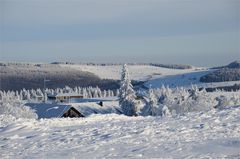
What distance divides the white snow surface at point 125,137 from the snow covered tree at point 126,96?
34214 mm

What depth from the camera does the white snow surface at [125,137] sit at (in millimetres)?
13719

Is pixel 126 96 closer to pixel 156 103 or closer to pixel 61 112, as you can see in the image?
pixel 156 103

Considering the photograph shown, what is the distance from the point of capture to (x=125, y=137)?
53.4 feet

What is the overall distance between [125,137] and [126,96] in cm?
4043

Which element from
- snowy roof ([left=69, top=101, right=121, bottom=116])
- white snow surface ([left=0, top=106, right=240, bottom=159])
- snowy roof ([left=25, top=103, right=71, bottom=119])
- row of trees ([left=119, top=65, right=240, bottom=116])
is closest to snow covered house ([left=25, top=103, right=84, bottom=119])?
snowy roof ([left=25, top=103, right=71, bottom=119])

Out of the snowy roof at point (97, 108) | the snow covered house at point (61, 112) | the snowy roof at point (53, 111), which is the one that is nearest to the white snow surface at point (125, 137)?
the snow covered house at point (61, 112)

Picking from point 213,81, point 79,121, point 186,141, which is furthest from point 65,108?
point 213,81

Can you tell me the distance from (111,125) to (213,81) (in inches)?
6662

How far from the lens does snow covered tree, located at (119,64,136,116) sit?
56250mm

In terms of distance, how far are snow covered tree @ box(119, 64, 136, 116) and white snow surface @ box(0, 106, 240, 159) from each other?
3421 cm

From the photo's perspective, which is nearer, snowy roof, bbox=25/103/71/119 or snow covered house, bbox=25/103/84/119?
snow covered house, bbox=25/103/84/119

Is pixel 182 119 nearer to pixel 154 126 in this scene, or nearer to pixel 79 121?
pixel 154 126

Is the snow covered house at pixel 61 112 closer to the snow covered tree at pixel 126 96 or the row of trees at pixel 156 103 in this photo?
the snow covered tree at pixel 126 96

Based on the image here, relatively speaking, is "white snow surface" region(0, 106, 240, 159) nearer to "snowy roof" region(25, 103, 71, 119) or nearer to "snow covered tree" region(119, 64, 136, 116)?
"snowy roof" region(25, 103, 71, 119)
